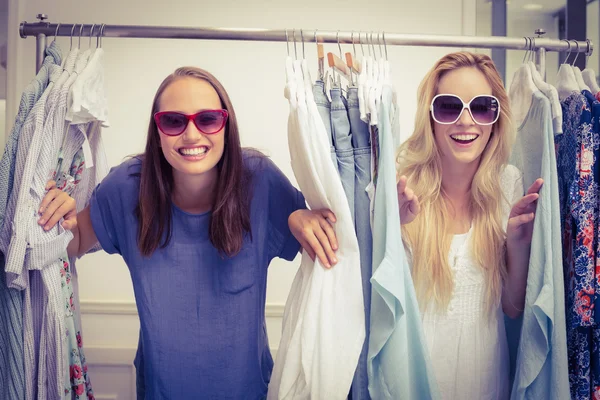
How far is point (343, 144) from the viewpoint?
1.27m

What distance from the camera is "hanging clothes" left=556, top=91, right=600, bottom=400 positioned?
4.26 ft

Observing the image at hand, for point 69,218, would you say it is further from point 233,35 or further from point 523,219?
point 523,219

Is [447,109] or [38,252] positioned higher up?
[447,109]

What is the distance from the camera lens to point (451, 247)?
4.79 ft

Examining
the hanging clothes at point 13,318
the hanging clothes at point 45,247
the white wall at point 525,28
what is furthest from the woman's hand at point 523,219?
the white wall at point 525,28

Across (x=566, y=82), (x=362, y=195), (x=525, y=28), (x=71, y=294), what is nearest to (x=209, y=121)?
(x=362, y=195)

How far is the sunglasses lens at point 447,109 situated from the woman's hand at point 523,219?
0.91 ft

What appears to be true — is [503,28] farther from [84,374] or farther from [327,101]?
[84,374]

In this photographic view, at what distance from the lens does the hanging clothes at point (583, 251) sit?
1300 mm

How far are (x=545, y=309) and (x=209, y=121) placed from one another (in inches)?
39.3

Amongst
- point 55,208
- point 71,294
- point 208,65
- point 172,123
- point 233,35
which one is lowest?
A: point 71,294

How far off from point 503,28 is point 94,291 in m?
2.41

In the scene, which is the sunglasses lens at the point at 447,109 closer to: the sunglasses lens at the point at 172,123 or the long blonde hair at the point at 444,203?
the long blonde hair at the point at 444,203

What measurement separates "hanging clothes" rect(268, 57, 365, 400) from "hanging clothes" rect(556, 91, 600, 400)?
596mm
